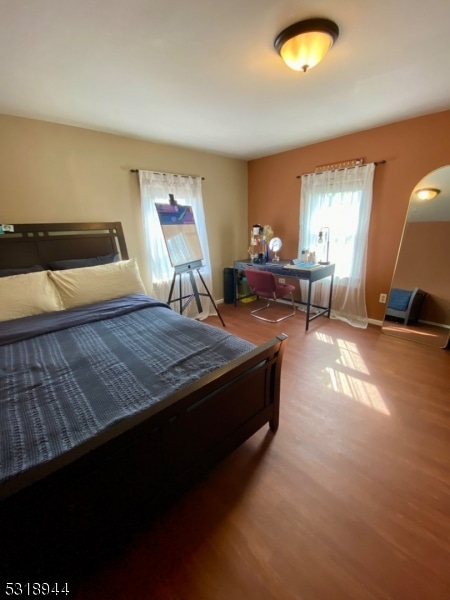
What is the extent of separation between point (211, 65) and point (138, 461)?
2.22 metres

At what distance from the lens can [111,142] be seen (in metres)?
2.75

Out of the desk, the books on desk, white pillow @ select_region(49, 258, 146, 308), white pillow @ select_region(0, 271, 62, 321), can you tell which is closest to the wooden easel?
white pillow @ select_region(49, 258, 146, 308)

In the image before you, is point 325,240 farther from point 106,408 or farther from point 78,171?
point 106,408

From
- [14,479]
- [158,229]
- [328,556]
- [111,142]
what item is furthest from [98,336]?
[111,142]

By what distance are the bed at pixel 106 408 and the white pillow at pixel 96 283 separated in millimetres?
19

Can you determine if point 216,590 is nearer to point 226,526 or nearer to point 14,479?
point 226,526

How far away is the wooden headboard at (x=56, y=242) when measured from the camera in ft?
7.52

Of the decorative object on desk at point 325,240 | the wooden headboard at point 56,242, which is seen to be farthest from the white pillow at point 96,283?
the decorative object on desk at point 325,240

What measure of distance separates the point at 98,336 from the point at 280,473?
139 cm

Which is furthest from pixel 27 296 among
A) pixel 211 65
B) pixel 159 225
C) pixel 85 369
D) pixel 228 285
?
pixel 228 285

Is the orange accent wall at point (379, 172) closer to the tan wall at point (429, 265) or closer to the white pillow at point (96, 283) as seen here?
the tan wall at point (429, 265)

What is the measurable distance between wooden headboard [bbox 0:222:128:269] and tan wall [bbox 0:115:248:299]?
0.11m

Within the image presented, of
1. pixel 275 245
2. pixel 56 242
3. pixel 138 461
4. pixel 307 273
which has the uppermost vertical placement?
pixel 56 242

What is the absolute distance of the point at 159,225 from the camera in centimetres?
318
